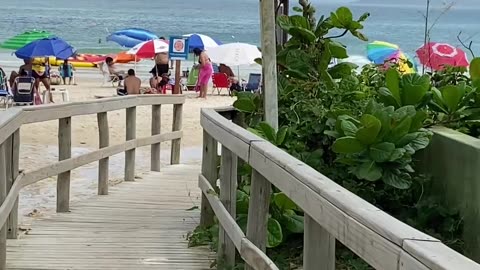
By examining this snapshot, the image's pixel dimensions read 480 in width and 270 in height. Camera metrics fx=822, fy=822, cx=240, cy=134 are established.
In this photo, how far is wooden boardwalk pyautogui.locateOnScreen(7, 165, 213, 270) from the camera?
17.1 ft

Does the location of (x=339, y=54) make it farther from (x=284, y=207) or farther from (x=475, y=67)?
(x=284, y=207)

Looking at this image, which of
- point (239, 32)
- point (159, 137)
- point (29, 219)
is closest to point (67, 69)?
point (159, 137)

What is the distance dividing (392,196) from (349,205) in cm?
213

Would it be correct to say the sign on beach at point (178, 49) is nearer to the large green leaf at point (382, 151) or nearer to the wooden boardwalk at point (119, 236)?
the wooden boardwalk at point (119, 236)

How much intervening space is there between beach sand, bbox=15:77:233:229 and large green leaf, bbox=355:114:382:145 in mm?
3138

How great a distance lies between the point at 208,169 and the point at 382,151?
6.73 ft

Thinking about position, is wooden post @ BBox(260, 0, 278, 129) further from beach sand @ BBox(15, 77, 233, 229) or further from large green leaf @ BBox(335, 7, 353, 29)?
beach sand @ BBox(15, 77, 233, 229)

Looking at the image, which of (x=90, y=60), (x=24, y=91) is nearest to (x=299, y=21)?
(x=24, y=91)

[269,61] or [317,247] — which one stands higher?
[269,61]

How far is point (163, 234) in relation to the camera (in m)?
6.04

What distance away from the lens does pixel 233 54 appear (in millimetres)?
24828

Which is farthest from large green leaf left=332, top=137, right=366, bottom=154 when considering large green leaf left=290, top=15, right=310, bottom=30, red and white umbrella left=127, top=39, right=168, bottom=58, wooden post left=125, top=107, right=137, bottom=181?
red and white umbrella left=127, top=39, right=168, bottom=58

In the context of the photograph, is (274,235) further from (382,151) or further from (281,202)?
(382,151)

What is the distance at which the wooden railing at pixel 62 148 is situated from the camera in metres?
4.98
